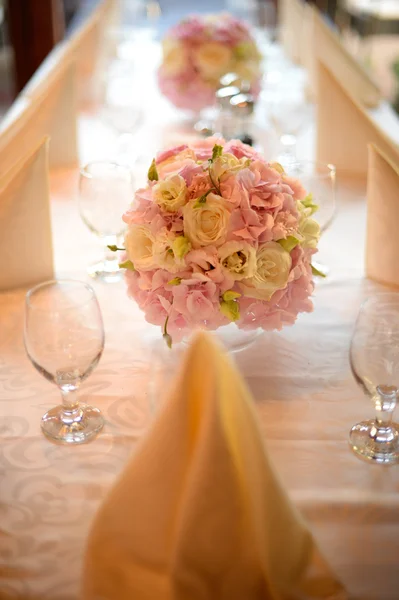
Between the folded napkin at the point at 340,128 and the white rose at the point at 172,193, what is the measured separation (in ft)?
3.45

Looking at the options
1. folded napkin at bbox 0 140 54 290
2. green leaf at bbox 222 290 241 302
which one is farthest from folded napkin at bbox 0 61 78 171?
green leaf at bbox 222 290 241 302

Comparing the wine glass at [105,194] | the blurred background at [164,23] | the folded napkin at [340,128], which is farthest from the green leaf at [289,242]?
the blurred background at [164,23]

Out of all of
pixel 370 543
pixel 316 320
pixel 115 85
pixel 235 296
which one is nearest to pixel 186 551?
pixel 370 543

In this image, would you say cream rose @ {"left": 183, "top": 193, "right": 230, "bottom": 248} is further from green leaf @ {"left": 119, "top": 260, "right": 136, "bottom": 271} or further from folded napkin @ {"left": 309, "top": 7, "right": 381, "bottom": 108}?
folded napkin @ {"left": 309, "top": 7, "right": 381, "bottom": 108}

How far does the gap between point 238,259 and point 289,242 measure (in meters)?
0.08

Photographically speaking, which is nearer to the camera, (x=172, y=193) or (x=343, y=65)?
(x=172, y=193)

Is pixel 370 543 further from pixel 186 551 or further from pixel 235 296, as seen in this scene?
pixel 235 296

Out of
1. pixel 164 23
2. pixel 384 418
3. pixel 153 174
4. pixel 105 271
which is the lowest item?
pixel 164 23

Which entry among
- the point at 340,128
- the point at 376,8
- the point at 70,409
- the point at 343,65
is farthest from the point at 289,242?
the point at 376,8

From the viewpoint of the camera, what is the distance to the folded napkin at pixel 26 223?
1.42 metres

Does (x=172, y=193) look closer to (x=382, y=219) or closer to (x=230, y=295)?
(x=230, y=295)

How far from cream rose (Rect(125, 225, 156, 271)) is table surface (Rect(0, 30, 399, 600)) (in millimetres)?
181

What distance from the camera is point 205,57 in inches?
94.4

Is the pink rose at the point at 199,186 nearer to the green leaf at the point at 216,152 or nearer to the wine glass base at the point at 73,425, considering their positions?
the green leaf at the point at 216,152
